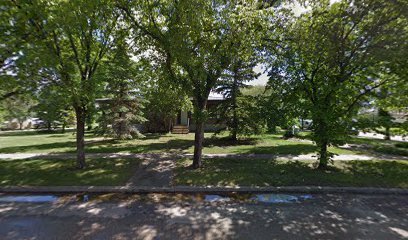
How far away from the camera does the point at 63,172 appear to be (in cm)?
718

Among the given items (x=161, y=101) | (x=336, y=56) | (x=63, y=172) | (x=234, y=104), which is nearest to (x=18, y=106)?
(x=63, y=172)

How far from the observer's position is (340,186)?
6035mm

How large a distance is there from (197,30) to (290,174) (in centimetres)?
571

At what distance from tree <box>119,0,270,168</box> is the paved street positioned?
341 centimetres

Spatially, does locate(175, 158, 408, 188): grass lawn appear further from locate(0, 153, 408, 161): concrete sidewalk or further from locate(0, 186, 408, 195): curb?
locate(0, 153, 408, 161): concrete sidewalk

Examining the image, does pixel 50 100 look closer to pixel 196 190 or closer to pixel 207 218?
pixel 196 190

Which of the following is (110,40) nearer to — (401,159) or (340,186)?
(340,186)

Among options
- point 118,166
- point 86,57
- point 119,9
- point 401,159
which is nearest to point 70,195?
point 118,166

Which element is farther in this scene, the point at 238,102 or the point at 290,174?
the point at 238,102

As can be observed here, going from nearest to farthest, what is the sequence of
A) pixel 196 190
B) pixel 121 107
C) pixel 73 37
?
pixel 196 190
pixel 73 37
pixel 121 107

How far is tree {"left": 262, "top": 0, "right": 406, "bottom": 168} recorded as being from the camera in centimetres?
615

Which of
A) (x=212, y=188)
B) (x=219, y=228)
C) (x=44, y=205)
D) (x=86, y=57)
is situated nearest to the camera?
(x=219, y=228)

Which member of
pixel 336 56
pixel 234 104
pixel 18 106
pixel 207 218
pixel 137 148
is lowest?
pixel 207 218

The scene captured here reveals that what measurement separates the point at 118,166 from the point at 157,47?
4922mm
